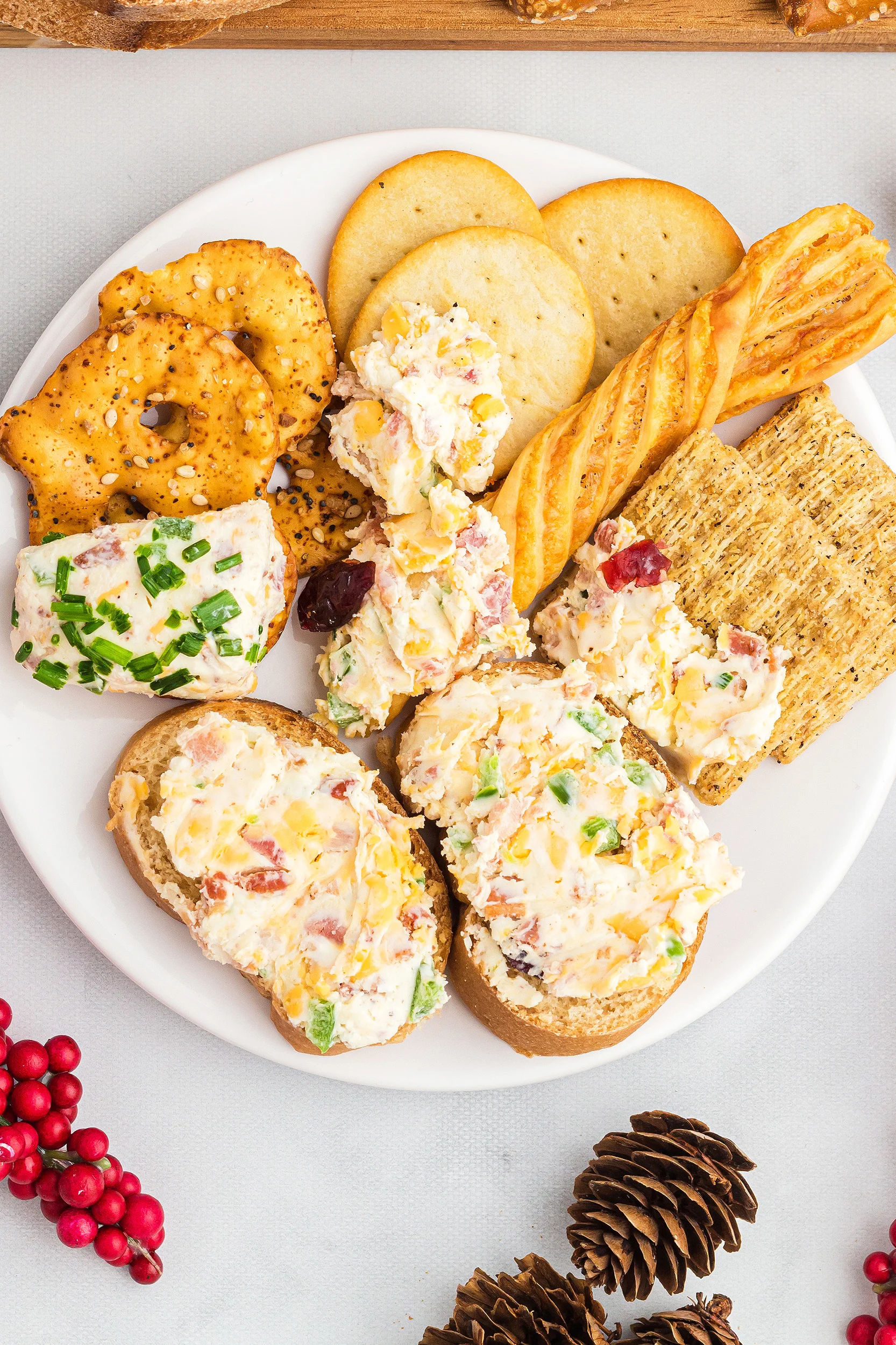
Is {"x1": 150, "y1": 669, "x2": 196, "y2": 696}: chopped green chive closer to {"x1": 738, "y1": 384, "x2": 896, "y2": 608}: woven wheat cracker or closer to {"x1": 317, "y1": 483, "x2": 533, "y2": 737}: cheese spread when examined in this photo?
{"x1": 317, "y1": 483, "x2": 533, "y2": 737}: cheese spread

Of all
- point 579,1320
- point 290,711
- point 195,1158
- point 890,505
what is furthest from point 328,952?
point 890,505

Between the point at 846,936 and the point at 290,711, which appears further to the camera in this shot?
the point at 846,936

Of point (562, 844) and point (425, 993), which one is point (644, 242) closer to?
point (562, 844)

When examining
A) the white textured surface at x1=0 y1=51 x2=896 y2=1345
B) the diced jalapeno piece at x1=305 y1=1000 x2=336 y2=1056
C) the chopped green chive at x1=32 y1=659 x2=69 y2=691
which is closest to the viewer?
the diced jalapeno piece at x1=305 y1=1000 x2=336 y2=1056

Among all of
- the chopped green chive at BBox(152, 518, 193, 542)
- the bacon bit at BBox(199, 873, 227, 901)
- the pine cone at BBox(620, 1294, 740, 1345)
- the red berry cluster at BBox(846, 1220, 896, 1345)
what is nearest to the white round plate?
the bacon bit at BBox(199, 873, 227, 901)

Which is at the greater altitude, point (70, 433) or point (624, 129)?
point (624, 129)

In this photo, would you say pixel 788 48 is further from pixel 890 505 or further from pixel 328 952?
pixel 328 952

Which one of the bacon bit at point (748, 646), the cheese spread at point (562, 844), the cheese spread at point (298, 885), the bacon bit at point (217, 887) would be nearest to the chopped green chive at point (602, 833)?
the cheese spread at point (562, 844)
